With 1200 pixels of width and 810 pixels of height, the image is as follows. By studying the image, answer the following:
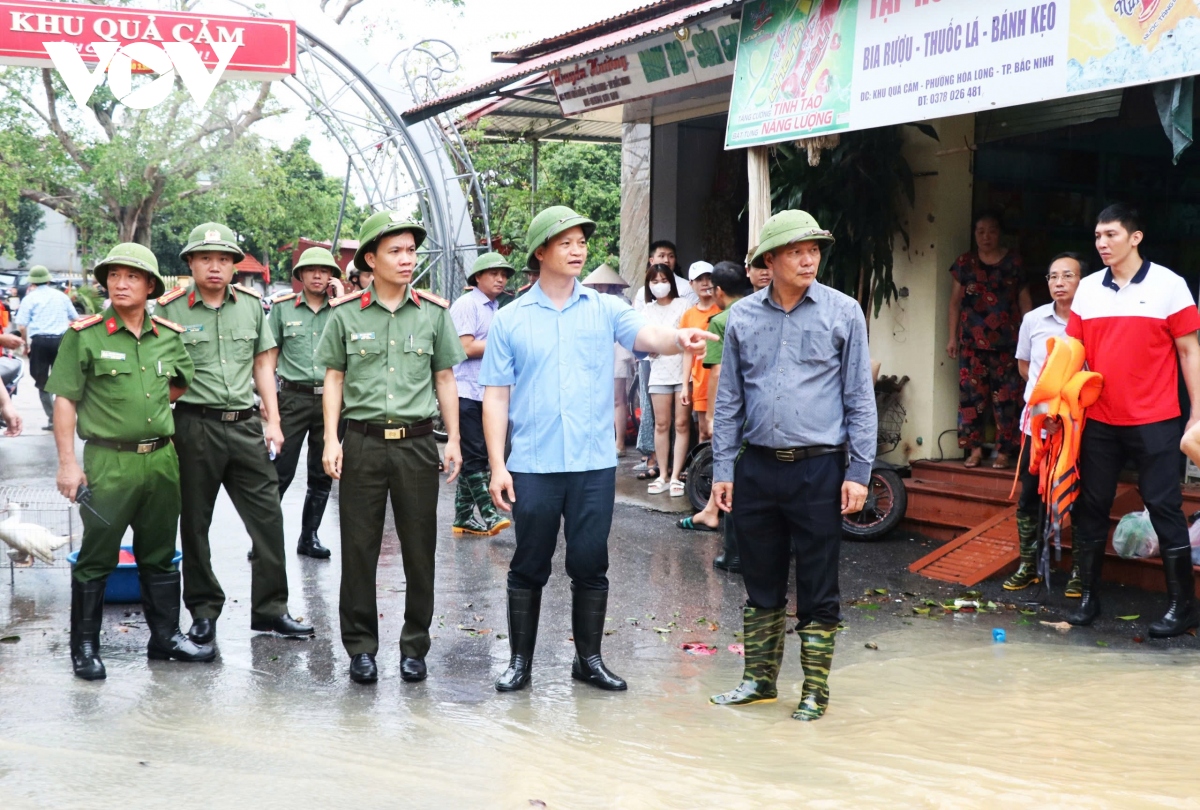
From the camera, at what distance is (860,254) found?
917 centimetres

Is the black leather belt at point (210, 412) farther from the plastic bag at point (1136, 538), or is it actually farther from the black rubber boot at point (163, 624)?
the plastic bag at point (1136, 538)

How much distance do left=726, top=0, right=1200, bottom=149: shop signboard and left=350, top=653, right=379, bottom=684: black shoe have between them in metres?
4.47

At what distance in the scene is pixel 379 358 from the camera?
5422mm

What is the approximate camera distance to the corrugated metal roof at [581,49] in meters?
8.98

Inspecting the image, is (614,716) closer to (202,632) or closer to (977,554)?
(202,632)

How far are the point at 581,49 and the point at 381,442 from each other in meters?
6.06

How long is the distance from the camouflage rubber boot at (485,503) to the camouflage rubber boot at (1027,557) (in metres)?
3.52

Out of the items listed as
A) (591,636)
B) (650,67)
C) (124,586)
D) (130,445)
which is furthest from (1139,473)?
(650,67)

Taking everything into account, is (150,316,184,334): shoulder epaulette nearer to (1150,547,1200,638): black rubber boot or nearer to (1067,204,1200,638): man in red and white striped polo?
(1067,204,1200,638): man in red and white striped polo

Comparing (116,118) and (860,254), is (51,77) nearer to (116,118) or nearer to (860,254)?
(116,118)

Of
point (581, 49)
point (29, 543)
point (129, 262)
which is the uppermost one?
point (581, 49)

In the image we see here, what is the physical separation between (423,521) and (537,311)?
42.6 inches

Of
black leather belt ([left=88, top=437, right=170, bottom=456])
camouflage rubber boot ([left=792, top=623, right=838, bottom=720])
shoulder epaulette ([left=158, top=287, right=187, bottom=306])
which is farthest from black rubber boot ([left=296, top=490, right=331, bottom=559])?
camouflage rubber boot ([left=792, top=623, right=838, bottom=720])

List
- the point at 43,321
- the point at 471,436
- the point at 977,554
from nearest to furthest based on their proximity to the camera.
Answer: the point at 977,554 < the point at 471,436 < the point at 43,321
